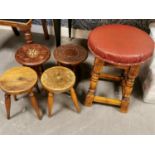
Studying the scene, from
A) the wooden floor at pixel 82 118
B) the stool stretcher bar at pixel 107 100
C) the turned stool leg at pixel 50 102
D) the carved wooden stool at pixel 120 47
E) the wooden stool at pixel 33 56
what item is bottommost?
the wooden floor at pixel 82 118

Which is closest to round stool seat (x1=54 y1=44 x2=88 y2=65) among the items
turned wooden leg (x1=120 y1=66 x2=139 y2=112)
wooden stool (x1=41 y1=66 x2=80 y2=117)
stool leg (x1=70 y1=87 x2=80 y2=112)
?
wooden stool (x1=41 y1=66 x2=80 y2=117)

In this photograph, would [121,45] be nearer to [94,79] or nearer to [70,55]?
[94,79]

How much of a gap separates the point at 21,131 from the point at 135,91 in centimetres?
96

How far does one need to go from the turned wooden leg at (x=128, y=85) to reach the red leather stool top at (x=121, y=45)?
0.11 m

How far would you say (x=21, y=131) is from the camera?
1.42 meters

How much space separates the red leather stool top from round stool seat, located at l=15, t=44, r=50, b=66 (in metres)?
0.43

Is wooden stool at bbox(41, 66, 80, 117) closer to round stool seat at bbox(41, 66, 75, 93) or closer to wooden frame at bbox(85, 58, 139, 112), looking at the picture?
round stool seat at bbox(41, 66, 75, 93)

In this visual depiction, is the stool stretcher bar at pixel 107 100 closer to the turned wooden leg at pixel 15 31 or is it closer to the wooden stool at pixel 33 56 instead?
the wooden stool at pixel 33 56

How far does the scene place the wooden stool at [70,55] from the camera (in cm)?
152

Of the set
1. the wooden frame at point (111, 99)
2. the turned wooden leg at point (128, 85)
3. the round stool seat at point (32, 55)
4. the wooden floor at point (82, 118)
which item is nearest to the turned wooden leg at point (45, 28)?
the round stool seat at point (32, 55)

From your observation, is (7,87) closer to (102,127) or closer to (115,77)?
(102,127)

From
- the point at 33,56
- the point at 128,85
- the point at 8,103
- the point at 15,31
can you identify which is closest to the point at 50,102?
the point at 8,103

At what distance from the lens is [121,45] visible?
1.20 m

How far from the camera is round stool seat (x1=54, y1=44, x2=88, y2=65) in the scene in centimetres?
152
